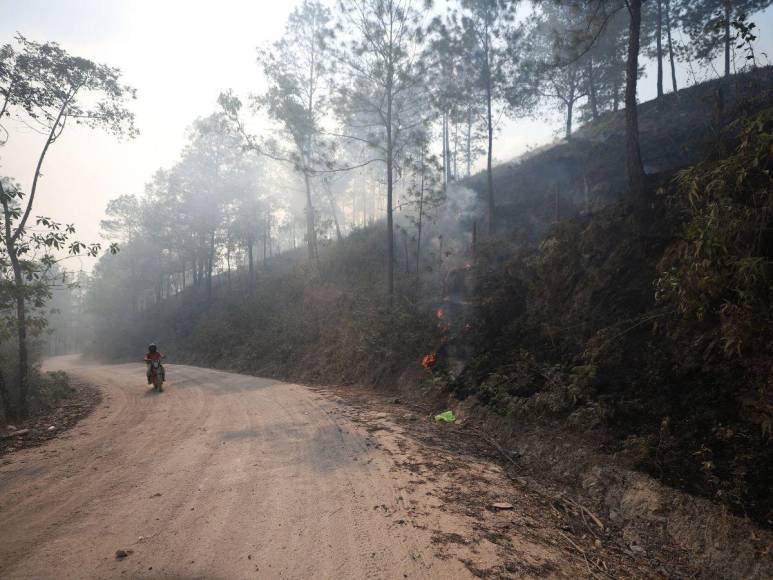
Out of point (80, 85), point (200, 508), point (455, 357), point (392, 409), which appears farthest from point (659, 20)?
point (200, 508)

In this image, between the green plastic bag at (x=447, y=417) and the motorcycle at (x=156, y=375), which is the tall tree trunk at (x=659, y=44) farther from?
the motorcycle at (x=156, y=375)

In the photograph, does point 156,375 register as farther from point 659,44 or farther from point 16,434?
point 659,44

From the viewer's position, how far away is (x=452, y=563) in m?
3.51

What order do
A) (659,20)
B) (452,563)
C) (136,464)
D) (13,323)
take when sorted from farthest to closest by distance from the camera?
(659,20) → (13,323) → (136,464) → (452,563)

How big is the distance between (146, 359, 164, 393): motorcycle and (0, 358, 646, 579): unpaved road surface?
15.7 ft

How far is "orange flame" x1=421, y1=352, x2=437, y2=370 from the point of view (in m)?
10.9

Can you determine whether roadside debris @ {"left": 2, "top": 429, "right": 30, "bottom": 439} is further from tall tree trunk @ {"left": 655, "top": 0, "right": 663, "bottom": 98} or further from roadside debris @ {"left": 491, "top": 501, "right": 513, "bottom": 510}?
tall tree trunk @ {"left": 655, "top": 0, "right": 663, "bottom": 98}

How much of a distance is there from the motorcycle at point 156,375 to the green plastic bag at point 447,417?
9390mm

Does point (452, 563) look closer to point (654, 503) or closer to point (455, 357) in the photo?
point (654, 503)

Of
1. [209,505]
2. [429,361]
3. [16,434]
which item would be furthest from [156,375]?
[209,505]

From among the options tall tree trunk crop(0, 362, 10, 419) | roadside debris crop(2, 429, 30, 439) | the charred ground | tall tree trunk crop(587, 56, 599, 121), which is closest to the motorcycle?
tall tree trunk crop(0, 362, 10, 419)

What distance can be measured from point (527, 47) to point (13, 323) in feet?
75.6

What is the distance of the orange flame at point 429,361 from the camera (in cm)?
1088

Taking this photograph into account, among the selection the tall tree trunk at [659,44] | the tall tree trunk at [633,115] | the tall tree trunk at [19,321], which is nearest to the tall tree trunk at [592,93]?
the tall tree trunk at [659,44]
